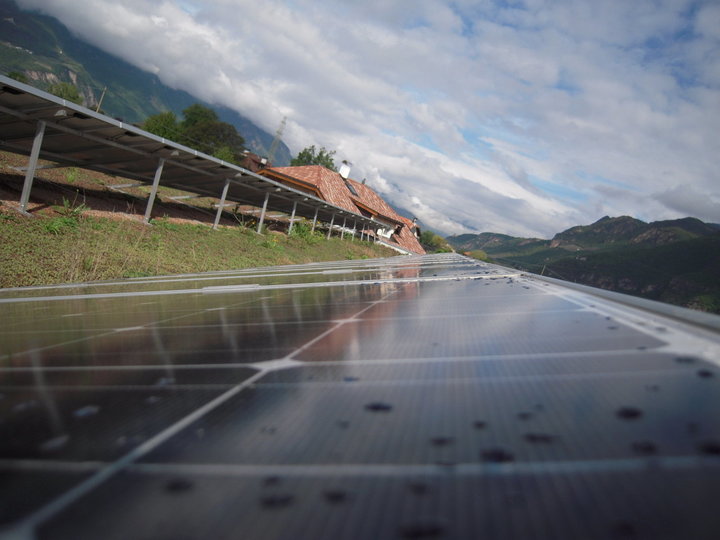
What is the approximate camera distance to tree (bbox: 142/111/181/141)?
53.6m

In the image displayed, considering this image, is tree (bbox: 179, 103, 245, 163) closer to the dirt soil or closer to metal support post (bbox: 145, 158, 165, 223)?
the dirt soil

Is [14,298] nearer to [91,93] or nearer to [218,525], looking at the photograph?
[218,525]

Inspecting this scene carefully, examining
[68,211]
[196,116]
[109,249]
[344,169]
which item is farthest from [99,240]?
[196,116]

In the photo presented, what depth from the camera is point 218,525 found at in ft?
2.20

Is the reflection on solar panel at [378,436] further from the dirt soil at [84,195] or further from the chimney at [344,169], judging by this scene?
the chimney at [344,169]

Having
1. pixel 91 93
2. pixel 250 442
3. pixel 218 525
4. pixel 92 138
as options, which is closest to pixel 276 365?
pixel 250 442

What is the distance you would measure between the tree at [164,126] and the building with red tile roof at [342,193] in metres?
27.4

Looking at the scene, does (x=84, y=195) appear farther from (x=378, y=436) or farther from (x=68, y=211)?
(x=378, y=436)

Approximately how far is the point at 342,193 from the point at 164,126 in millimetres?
36206

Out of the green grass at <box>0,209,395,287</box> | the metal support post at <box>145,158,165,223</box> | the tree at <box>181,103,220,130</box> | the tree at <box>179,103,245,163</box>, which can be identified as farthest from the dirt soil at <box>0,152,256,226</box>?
the tree at <box>181,103,220,130</box>

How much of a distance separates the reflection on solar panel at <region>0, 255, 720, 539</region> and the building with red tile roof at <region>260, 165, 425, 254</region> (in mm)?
30143

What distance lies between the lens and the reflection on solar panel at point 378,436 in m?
0.67

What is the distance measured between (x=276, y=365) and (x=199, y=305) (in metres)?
2.54

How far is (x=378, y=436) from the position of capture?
954 mm
